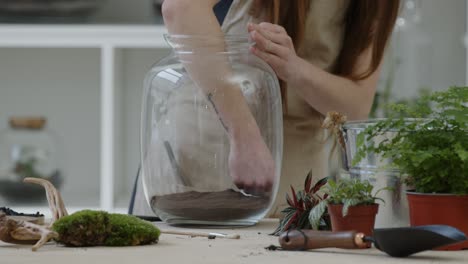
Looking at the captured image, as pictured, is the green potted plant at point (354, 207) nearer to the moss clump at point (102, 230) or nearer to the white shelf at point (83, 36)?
the moss clump at point (102, 230)

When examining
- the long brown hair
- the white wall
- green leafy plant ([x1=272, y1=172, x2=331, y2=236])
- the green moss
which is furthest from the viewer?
the white wall

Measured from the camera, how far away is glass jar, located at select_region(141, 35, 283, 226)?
1.31 meters

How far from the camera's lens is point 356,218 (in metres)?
1.11

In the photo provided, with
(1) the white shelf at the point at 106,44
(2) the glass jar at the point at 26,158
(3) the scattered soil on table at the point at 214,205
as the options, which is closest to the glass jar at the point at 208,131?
(3) the scattered soil on table at the point at 214,205

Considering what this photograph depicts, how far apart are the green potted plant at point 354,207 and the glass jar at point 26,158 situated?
2213mm

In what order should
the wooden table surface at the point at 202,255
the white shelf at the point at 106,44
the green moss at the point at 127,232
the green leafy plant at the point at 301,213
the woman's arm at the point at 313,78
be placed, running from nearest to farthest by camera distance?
the wooden table surface at the point at 202,255 < the green moss at the point at 127,232 < the green leafy plant at the point at 301,213 < the woman's arm at the point at 313,78 < the white shelf at the point at 106,44

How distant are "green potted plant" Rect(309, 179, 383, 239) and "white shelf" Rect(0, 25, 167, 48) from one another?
211cm

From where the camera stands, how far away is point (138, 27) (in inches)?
125

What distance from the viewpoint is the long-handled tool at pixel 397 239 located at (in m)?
1.00

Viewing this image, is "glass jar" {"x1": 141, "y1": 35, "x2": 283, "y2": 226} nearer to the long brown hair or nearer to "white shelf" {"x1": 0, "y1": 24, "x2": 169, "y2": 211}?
the long brown hair

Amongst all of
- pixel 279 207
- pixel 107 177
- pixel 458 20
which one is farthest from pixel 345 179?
pixel 458 20

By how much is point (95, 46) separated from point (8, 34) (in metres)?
0.29

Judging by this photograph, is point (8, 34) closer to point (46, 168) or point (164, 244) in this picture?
point (46, 168)

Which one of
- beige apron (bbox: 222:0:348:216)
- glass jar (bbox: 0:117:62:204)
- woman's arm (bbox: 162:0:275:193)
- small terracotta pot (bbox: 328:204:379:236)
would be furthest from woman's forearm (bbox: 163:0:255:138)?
glass jar (bbox: 0:117:62:204)
